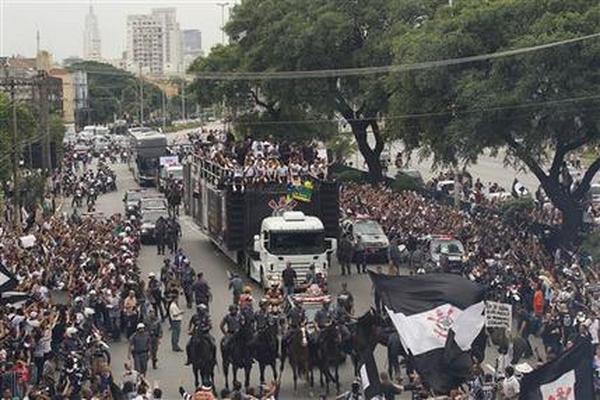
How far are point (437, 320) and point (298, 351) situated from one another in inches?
255

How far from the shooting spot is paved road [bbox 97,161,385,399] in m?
23.8

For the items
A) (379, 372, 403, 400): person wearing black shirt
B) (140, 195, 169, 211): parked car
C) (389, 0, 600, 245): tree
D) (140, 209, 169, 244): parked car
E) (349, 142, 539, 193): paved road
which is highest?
Answer: (389, 0, 600, 245): tree

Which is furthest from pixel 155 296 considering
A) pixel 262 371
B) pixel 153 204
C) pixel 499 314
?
pixel 153 204

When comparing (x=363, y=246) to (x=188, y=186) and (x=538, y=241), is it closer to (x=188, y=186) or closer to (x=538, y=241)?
(x=538, y=241)

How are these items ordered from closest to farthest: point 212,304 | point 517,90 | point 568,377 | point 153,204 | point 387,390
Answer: point 568,377, point 387,390, point 212,304, point 517,90, point 153,204

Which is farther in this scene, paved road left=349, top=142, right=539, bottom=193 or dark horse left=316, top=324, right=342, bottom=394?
paved road left=349, top=142, right=539, bottom=193

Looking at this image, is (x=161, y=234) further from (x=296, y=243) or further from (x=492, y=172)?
(x=492, y=172)

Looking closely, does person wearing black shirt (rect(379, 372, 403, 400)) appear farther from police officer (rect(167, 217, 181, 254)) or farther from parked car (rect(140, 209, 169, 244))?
parked car (rect(140, 209, 169, 244))

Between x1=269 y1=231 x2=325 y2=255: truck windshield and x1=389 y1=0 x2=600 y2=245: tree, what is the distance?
7.78m

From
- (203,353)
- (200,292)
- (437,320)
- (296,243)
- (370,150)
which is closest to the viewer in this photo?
(437,320)

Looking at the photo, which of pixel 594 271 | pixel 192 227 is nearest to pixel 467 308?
pixel 594 271

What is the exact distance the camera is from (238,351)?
73.9 feet

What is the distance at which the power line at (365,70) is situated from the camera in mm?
36781

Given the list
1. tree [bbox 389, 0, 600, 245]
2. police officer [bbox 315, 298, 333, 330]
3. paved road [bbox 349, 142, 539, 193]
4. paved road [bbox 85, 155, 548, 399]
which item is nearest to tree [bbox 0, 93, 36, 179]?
paved road [bbox 85, 155, 548, 399]
